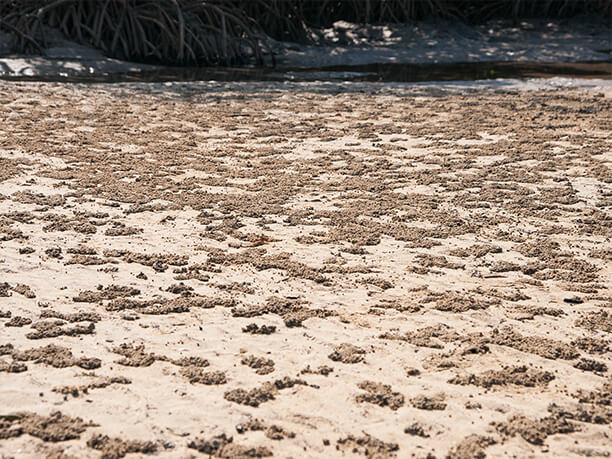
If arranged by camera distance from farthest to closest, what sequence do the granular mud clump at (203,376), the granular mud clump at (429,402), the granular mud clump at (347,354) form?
1. the granular mud clump at (347,354)
2. the granular mud clump at (203,376)
3. the granular mud clump at (429,402)

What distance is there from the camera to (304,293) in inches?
166

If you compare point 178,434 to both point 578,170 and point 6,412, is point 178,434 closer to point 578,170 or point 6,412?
point 6,412

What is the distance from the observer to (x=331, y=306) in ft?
13.3

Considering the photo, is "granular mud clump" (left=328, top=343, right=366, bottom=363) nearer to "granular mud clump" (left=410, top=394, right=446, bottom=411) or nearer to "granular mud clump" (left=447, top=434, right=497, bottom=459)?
"granular mud clump" (left=410, top=394, right=446, bottom=411)

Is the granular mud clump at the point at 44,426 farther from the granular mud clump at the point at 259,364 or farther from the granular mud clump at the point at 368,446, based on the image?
the granular mud clump at the point at 368,446

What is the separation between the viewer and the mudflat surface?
297 centimetres

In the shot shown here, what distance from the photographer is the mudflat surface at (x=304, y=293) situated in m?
Answer: 2.97

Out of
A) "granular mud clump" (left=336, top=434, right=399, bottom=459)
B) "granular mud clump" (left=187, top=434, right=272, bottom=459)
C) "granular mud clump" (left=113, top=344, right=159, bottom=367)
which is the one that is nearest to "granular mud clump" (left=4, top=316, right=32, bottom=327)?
"granular mud clump" (left=113, top=344, right=159, bottom=367)

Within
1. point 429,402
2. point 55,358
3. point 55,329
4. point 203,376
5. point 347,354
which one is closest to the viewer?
point 429,402

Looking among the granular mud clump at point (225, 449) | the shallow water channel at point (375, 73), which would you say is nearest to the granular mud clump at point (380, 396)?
the granular mud clump at point (225, 449)

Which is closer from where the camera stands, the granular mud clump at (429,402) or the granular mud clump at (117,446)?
the granular mud clump at (117,446)

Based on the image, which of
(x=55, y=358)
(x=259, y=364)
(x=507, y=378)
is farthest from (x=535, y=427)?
(x=55, y=358)

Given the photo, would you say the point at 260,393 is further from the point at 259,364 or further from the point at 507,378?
the point at 507,378

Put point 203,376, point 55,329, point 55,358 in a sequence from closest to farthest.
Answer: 1. point 203,376
2. point 55,358
3. point 55,329
